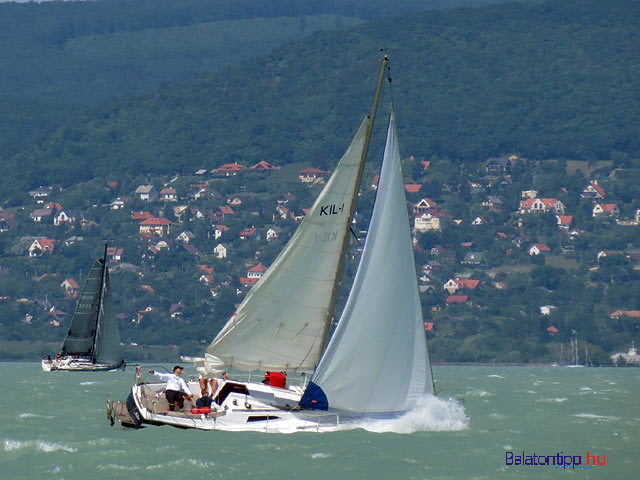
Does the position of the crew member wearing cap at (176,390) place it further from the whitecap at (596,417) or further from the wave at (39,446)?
the whitecap at (596,417)

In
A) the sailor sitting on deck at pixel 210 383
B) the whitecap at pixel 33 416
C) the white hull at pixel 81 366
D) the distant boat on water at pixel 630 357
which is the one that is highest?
the distant boat on water at pixel 630 357

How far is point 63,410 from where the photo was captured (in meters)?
56.4

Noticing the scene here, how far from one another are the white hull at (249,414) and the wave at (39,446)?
9.00 ft

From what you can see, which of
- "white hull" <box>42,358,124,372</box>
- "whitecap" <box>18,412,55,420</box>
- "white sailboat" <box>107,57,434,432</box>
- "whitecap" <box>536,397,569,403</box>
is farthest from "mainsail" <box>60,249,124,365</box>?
"white sailboat" <box>107,57,434,432</box>

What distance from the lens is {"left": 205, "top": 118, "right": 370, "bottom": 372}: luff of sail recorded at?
42688mm

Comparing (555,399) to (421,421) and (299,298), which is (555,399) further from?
(299,298)

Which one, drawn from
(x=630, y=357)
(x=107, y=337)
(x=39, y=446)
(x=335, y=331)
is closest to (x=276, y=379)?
(x=335, y=331)

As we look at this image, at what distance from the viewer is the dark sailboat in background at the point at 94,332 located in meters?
85.2

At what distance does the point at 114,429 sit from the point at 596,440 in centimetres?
1374

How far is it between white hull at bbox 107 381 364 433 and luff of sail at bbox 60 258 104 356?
4166 cm

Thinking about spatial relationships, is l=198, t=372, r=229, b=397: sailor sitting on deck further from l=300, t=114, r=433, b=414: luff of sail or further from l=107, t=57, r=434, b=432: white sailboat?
l=300, t=114, r=433, b=414: luff of sail

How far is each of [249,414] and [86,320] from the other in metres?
44.3

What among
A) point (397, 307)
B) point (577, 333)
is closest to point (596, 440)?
point (397, 307)

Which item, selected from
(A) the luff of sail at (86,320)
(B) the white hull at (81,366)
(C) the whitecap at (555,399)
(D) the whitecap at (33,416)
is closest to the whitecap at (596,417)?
(C) the whitecap at (555,399)
